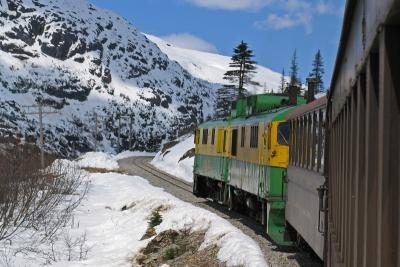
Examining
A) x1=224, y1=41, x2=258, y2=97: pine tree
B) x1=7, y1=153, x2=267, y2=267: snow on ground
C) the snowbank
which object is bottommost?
x1=7, y1=153, x2=267, y2=267: snow on ground

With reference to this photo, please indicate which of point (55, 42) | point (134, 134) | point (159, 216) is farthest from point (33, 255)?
point (55, 42)

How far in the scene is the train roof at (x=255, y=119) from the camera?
1163 centimetres

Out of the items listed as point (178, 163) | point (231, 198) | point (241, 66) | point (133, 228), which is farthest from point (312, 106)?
point (241, 66)

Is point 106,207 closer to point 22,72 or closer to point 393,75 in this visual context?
point 393,75

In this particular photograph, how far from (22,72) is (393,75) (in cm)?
17730

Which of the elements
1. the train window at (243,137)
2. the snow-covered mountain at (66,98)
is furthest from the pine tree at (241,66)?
the snow-covered mountain at (66,98)

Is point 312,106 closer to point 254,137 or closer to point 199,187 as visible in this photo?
point 254,137

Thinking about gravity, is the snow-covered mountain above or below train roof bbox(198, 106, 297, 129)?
above

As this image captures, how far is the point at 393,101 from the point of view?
180 cm

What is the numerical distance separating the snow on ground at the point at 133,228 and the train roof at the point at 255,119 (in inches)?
89.1

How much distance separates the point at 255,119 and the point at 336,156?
901cm

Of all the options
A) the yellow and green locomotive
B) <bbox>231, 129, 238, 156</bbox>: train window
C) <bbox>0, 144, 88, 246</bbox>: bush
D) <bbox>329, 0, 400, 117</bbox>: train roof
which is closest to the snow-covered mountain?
<bbox>0, 144, 88, 246</bbox>: bush

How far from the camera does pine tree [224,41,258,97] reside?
2547 inches

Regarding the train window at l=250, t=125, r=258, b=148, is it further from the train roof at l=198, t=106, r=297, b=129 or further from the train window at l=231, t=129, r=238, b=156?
the train window at l=231, t=129, r=238, b=156
